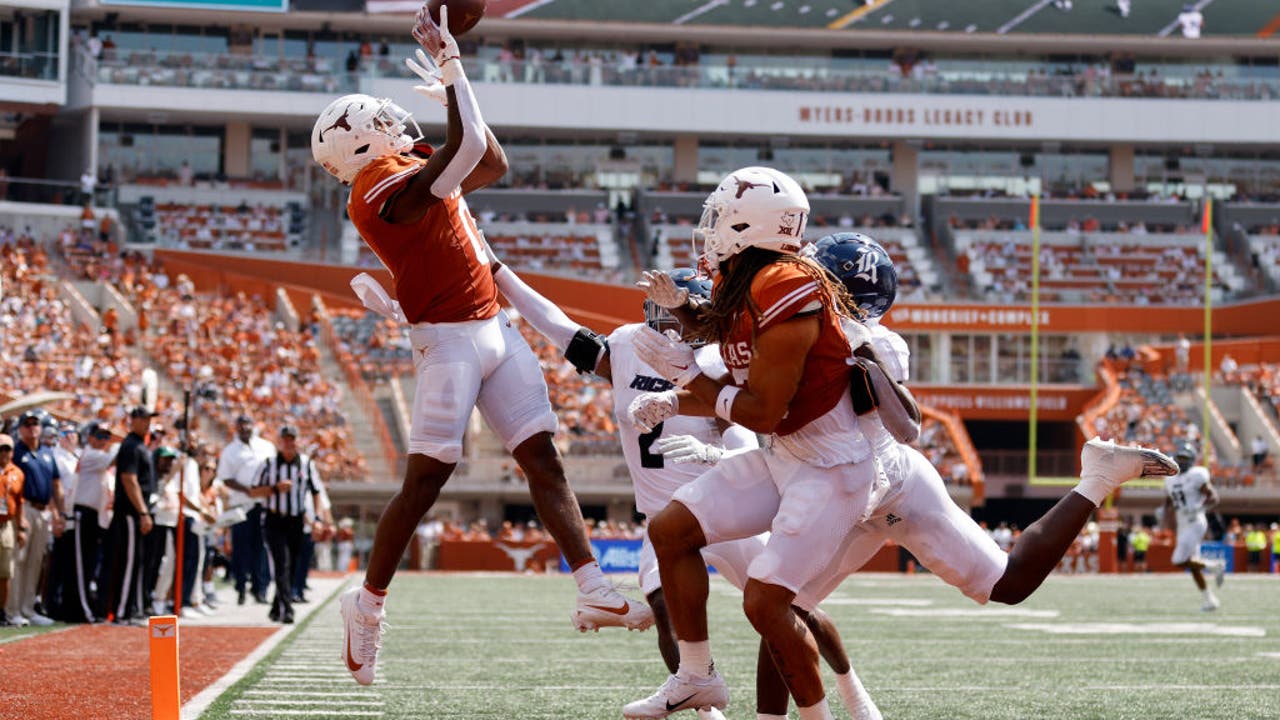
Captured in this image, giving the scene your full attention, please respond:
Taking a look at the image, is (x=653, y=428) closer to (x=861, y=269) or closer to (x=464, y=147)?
(x=861, y=269)

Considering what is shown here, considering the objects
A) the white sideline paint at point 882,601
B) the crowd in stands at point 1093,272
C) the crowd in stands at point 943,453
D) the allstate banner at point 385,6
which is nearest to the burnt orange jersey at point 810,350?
the white sideline paint at point 882,601

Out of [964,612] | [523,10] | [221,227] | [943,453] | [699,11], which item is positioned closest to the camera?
[964,612]

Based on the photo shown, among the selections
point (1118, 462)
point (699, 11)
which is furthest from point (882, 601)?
point (699, 11)

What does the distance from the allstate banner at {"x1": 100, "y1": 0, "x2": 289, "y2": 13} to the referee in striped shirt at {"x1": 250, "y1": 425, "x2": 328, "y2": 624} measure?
109ft

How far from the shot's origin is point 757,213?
6055 mm

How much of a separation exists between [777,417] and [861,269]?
103 cm

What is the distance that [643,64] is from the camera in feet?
169

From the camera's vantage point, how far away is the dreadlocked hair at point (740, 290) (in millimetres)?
6035

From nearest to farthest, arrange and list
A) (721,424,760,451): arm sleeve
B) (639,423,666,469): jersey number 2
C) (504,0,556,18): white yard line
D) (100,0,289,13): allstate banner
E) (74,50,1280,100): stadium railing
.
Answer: (639,423,666,469): jersey number 2 → (721,424,760,451): arm sleeve → (100,0,289,13): allstate banner → (74,50,1280,100): stadium railing → (504,0,556,18): white yard line

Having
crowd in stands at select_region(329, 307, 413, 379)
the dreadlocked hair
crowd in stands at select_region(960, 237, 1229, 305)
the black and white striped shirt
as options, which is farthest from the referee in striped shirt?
crowd in stands at select_region(960, 237, 1229, 305)

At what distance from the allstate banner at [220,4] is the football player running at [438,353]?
41336 mm

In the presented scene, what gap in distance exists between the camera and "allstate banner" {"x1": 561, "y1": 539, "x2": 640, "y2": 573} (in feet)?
94.4

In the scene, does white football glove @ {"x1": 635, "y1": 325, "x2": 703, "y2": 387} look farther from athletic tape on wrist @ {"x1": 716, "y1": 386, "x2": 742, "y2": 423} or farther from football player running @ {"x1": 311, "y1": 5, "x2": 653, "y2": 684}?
football player running @ {"x1": 311, "y1": 5, "x2": 653, "y2": 684}

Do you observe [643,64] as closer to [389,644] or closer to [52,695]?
[389,644]
